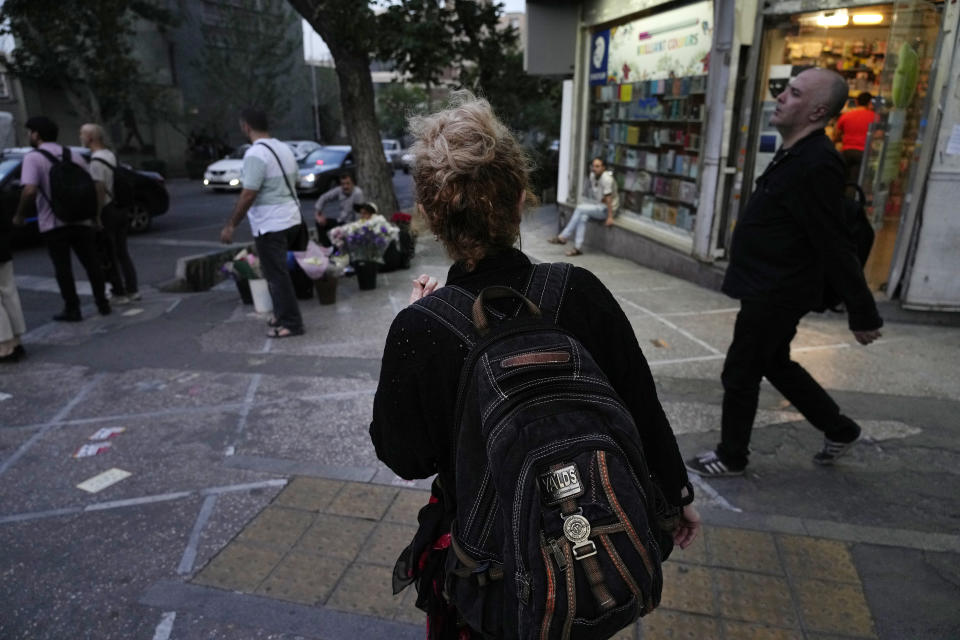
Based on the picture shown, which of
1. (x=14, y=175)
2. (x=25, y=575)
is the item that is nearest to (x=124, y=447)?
(x=25, y=575)

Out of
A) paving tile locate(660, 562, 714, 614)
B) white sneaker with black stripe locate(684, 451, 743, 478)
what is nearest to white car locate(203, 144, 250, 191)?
white sneaker with black stripe locate(684, 451, 743, 478)

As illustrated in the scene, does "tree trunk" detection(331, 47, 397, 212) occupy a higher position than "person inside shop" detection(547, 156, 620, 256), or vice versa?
"tree trunk" detection(331, 47, 397, 212)

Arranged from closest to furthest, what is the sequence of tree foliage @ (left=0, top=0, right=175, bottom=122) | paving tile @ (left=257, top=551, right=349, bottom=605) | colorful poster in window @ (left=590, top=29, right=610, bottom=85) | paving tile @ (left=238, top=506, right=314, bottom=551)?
paving tile @ (left=257, top=551, right=349, bottom=605), paving tile @ (left=238, top=506, right=314, bottom=551), colorful poster in window @ (left=590, top=29, right=610, bottom=85), tree foliage @ (left=0, top=0, right=175, bottom=122)

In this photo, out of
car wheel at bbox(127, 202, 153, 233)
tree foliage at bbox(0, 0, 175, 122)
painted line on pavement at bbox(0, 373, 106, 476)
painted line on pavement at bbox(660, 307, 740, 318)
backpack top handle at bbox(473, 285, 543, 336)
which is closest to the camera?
backpack top handle at bbox(473, 285, 543, 336)

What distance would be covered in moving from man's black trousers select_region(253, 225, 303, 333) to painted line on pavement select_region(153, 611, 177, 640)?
12.0 feet

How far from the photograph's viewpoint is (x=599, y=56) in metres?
10.4

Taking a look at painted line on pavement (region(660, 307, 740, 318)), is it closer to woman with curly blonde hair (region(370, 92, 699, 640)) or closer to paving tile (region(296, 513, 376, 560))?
paving tile (region(296, 513, 376, 560))

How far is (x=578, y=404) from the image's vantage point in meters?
1.21

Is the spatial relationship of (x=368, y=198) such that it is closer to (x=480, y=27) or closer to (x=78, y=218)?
(x=480, y=27)

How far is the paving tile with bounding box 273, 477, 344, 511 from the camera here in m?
3.33

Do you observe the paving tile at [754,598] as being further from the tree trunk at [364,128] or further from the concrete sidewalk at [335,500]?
the tree trunk at [364,128]

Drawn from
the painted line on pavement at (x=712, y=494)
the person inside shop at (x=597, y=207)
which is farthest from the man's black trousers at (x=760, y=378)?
the person inside shop at (x=597, y=207)

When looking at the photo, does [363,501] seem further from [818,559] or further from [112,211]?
[112,211]

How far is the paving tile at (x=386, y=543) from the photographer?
9.52 feet
